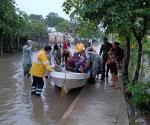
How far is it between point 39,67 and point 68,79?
1.02 m

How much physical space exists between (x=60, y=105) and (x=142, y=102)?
273cm

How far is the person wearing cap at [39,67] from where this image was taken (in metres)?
12.8

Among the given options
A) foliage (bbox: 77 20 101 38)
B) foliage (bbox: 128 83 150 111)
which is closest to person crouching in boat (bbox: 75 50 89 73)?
foliage (bbox: 77 20 101 38)

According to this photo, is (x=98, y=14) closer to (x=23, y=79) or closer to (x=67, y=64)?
(x=67, y=64)

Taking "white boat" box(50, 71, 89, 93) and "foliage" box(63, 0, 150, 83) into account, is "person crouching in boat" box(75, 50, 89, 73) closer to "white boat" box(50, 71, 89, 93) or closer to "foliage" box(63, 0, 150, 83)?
"white boat" box(50, 71, 89, 93)

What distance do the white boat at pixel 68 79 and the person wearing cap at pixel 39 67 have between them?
0.53m

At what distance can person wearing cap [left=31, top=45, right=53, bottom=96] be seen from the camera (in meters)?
12.8

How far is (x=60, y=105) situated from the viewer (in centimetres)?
1227

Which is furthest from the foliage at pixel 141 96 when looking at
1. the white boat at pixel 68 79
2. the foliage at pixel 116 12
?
the white boat at pixel 68 79

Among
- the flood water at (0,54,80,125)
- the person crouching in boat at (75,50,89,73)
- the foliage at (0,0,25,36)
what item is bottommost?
the flood water at (0,54,80,125)

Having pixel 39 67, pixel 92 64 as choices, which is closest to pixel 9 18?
pixel 92 64

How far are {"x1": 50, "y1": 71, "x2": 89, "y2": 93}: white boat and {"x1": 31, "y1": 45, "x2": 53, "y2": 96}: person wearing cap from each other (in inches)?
20.9

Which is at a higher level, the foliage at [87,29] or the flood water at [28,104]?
the foliage at [87,29]

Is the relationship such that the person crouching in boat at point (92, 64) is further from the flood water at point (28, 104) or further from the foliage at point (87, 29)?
the flood water at point (28, 104)
